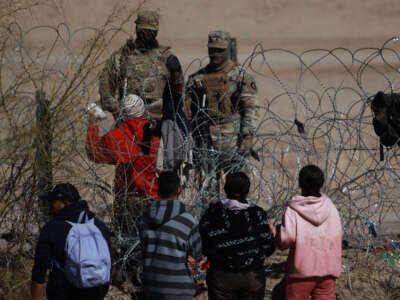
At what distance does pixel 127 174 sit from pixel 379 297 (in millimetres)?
2121

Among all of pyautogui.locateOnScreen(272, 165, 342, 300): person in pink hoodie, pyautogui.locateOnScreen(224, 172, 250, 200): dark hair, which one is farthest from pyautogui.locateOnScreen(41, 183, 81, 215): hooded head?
pyautogui.locateOnScreen(272, 165, 342, 300): person in pink hoodie

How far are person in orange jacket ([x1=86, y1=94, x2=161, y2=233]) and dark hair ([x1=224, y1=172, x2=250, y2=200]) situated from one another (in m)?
1.11

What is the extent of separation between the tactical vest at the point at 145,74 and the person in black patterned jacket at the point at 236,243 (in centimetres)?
242

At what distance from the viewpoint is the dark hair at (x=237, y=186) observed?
11.1 ft

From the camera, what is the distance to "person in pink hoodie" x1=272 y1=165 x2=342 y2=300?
3.43 m

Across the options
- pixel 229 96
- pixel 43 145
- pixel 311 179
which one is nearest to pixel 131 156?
pixel 43 145

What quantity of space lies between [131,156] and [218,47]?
1888 millimetres

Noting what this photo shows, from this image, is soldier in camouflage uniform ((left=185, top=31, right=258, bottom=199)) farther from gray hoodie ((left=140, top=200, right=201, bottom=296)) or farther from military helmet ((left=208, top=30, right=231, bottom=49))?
gray hoodie ((left=140, top=200, right=201, bottom=296))

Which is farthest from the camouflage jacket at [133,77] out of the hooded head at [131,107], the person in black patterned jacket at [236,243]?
the person in black patterned jacket at [236,243]

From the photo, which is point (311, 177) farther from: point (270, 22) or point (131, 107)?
point (270, 22)

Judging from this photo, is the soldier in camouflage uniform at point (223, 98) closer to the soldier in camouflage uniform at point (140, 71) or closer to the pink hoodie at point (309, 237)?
the soldier in camouflage uniform at point (140, 71)

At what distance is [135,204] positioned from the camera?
4.52 metres

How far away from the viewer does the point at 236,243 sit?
3320 mm

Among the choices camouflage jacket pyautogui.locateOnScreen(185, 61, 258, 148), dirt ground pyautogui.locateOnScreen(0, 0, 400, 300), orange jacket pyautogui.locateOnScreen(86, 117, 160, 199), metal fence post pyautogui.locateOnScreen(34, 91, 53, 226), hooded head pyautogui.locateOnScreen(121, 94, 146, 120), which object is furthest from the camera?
dirt ground pyautogui.locateOnScreen(0, 0, 400, 300)
